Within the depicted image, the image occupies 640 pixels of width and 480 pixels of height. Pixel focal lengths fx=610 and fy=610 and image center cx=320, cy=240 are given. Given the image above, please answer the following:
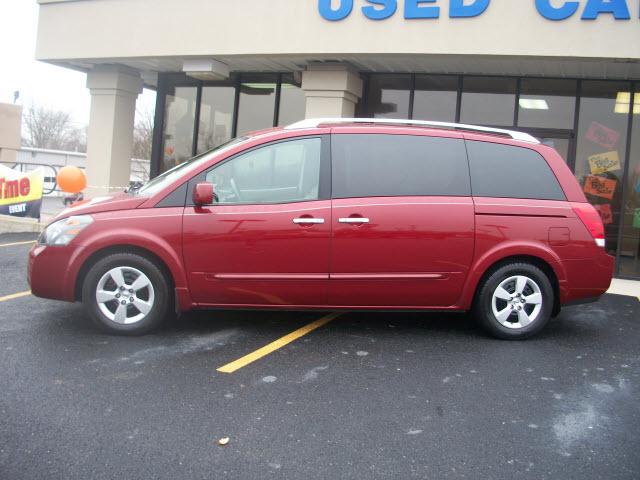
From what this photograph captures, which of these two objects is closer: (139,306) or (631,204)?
(139,306)

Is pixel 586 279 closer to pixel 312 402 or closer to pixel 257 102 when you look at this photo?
pixel 312 402

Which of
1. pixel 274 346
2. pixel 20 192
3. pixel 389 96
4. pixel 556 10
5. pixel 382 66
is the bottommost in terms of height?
pixel 274 346

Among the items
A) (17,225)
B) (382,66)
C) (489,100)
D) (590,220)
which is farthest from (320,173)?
(17,225)

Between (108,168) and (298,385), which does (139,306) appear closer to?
(298,385)

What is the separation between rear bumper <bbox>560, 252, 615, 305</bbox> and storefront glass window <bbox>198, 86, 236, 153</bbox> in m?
8.21

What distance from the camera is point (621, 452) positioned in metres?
3.31

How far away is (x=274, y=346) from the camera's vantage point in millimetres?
4914

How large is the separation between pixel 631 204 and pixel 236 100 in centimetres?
740

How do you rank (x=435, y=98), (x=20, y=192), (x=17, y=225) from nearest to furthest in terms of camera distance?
(x=435, y=98) → (x=17, y=225) → (x=20, y=192)

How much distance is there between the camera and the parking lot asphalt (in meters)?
3.07

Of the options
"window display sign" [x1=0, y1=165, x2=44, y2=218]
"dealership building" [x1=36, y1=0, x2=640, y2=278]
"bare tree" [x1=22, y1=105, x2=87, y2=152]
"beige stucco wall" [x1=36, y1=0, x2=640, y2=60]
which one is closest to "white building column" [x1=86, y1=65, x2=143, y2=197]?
"dealership building" [x1=36, y1=0, x2=640, y2=278]

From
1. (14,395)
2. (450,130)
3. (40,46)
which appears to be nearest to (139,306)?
(14,395)

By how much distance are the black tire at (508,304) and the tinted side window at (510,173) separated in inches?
25.8

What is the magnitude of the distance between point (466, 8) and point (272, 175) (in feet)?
16.5
